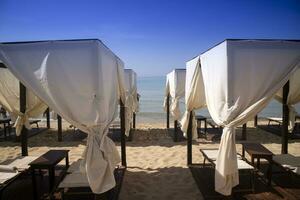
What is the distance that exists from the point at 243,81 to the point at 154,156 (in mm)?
3708

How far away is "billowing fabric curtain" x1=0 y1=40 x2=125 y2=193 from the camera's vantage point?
12.3 feet

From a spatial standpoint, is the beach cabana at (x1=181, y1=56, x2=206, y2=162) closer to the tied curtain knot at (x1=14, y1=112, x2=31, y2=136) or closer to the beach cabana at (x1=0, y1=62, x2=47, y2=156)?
the beach cabana at (x1=0, y1=62, x2=47, y2=156)

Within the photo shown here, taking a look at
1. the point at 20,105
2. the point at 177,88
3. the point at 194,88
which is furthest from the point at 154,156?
the point at 20,105

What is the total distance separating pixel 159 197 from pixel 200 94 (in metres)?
2.45

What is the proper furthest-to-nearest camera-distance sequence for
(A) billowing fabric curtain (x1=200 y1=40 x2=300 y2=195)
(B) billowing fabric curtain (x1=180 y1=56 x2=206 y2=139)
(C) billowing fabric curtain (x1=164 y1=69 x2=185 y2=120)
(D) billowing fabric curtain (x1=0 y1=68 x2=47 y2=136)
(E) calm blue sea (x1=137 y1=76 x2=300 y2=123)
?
(E) calm blue sea (x1=137 y1=76 x2=300 y2=123), (C) billowing fabric curtain (x1=164 y1=69 x2=185 y2=120), (D) billowing fabric curtain (x1=0 y1=68 x2=47 y2=136), (B) billowing fabric curtain (x1=180 y1=56 x2=206 y2=139), (A) billowing fabric curtain (x1=200 y1=40 x2=300 y2=195)

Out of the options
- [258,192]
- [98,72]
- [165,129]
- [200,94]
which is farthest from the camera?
[165,129]

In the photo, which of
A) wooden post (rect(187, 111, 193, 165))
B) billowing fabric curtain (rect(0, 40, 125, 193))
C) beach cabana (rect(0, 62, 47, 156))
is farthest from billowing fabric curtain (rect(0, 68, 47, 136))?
wooden post (rect(187, 111, 193, 165))

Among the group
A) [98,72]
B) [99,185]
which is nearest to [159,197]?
[99,185]

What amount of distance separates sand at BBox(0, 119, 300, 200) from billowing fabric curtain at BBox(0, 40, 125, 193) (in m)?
1.07

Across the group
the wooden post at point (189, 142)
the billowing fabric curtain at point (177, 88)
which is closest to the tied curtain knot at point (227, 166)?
the wooden post at point (189, 142)

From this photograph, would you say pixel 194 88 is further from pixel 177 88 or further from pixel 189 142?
pixel 177 88

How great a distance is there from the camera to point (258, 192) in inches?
173

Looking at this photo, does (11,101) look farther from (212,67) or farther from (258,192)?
(258,192)

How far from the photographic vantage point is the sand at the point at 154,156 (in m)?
4.81
